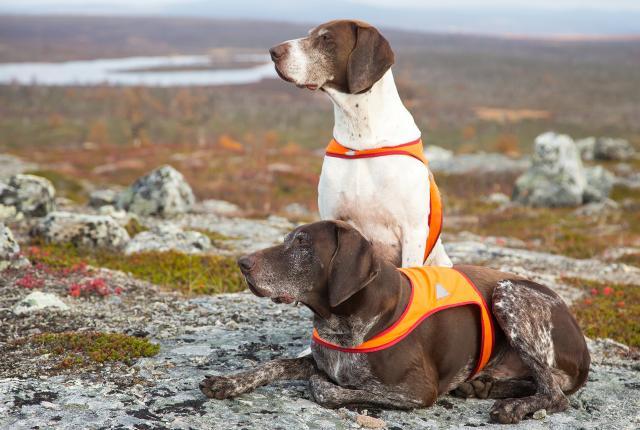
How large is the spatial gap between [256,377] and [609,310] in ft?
24.7

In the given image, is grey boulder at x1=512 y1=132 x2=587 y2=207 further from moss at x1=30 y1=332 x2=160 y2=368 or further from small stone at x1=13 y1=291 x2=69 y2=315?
moss at x1=30 y1=332 x2=160 y2=368

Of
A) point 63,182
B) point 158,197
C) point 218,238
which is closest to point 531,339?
point 218,238

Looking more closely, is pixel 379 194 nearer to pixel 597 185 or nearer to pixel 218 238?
pixel 218 238

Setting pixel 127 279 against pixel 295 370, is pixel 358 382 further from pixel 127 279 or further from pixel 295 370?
pixel 127 279

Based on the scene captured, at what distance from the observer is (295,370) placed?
22.7 feet

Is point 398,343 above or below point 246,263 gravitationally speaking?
below

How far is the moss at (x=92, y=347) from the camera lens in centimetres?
736

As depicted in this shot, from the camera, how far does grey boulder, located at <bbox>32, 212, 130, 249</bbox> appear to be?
48.2 ft

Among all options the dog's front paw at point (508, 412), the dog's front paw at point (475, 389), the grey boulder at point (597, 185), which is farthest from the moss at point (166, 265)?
the grey boulder at point (597, 185)

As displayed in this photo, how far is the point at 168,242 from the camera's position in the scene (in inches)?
611

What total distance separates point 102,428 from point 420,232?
3.60 meters

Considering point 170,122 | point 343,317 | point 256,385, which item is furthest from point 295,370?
point 170,122

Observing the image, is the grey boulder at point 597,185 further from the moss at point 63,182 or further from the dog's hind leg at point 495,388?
the dog's hind leg at point 495,388

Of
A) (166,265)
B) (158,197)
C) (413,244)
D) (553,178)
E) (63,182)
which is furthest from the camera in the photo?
(63,182)
